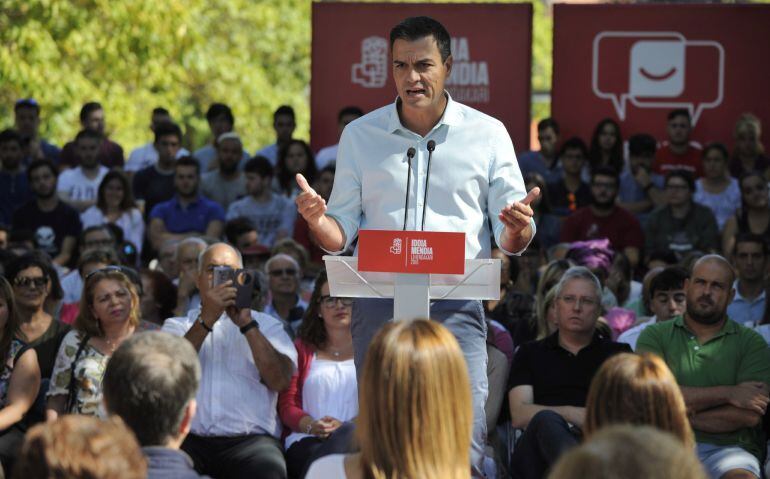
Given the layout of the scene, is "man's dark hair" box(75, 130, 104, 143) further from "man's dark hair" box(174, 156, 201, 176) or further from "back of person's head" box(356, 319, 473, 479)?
"back of person's head" box(356, 319, 473, 479)

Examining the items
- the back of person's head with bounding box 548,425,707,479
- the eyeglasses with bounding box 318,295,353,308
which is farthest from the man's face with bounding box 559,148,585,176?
the back of person's head with bounding box 548,425,707,479

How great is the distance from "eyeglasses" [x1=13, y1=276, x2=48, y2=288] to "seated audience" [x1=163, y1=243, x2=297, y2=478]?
1164 mm

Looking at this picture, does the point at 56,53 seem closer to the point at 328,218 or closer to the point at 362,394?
the point at 328,218

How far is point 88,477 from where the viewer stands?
2.73 m

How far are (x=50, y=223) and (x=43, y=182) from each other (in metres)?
0.42

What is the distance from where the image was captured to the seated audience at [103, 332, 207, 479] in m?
3.32

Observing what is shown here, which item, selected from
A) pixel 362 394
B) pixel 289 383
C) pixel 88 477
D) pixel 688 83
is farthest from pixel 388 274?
pixel 688 83

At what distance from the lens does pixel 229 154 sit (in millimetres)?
11742

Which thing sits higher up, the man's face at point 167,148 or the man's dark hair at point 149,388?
the man's face at point 167,148

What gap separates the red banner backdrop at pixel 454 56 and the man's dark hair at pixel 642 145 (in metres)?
1.36

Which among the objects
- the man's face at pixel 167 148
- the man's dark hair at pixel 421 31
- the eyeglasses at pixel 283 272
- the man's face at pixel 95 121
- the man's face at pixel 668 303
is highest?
the man's dark hair at pixel 421 31

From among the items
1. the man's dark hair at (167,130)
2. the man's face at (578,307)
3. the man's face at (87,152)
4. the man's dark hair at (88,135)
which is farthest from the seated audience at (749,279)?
the man's dark hair at (88,135)

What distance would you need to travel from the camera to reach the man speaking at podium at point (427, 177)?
4668 millimetres

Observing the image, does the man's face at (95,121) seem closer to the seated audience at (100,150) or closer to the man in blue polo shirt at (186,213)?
the seated audience at (100,150)
